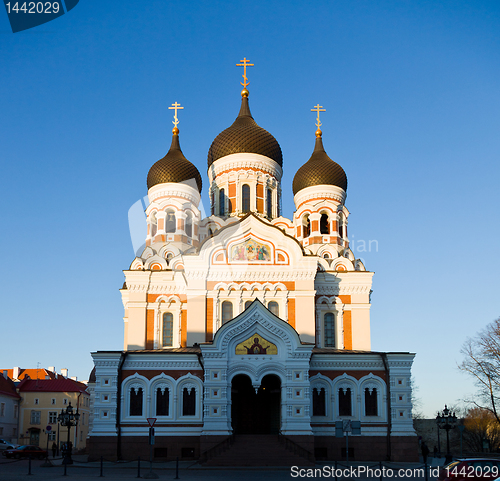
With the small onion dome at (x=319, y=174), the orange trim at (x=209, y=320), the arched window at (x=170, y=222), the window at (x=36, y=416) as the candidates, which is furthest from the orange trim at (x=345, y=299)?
the window at (x=36, y=416)

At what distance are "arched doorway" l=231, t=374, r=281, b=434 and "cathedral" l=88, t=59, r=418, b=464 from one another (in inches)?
2.4

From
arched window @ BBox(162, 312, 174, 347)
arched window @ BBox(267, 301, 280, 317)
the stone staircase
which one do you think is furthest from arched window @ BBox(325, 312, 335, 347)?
arched window @ BBox(162, 312, 174, 347)

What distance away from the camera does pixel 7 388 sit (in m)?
49.4

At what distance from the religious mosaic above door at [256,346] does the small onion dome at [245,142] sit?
512 inches

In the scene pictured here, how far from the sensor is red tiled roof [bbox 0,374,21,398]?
47.9 meters

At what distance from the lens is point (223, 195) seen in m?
34.2

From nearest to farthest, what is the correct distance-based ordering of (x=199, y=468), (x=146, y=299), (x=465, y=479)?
1. (x=465, y=479)
2. (x=199, y=468)
3. (x=146, y=299)

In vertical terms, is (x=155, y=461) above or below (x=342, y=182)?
below

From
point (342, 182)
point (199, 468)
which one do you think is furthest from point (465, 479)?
point (342, 182)

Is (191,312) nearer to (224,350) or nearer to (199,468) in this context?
(224,350)

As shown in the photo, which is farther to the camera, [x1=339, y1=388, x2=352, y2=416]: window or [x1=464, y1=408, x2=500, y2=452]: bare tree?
[x1=464, y1=408, x2=500, y2=452]: bare tree

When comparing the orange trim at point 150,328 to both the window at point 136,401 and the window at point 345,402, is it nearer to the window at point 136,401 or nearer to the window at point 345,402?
the window at point 136,401

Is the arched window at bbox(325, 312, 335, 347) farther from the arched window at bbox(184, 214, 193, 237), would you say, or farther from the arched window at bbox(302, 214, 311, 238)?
the arched window at bbox(184, 214, 193, 237)

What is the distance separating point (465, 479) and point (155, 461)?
13987 millimetres
